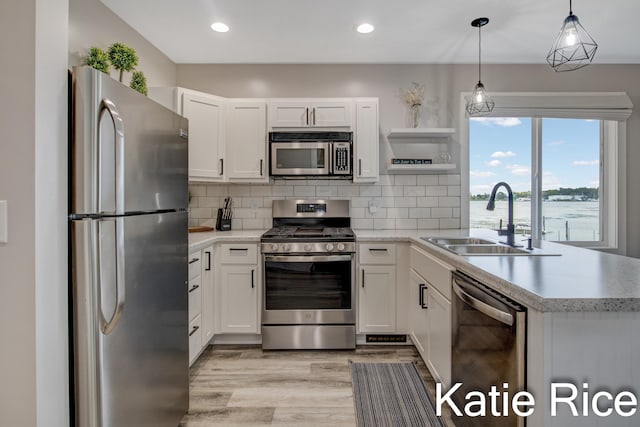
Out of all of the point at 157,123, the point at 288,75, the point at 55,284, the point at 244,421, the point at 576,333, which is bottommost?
the point at 244,421

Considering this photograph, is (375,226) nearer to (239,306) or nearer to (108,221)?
(239,306)

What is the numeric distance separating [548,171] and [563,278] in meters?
2.63

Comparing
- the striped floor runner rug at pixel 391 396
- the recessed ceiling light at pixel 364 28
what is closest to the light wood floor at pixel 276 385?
the striped floor runner rug at pixel 391 396

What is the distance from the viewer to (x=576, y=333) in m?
1.04

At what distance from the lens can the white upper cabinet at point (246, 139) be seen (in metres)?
3.08

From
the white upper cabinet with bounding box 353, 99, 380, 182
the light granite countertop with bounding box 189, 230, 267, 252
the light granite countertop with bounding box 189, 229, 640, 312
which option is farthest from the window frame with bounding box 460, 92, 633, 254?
the light granite countertop with bounding box 189, 230, 267, 252

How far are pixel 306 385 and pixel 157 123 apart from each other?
71.7 inches

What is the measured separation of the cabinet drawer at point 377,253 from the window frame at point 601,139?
102 centimetres

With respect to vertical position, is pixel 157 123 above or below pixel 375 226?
above

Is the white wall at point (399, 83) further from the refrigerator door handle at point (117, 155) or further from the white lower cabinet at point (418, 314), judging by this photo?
the refrigerator door handle at point (117, 155)

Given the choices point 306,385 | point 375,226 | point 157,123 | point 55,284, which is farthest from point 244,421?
point 375,226

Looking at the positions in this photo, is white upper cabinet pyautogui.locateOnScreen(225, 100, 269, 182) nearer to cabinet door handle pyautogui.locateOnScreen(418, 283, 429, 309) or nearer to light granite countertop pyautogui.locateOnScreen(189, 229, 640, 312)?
cabinet door handle pyautogui.locateOnScreen(418, 283, 429, 309)

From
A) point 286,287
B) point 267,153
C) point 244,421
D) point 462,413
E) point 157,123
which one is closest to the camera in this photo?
point 157,123
